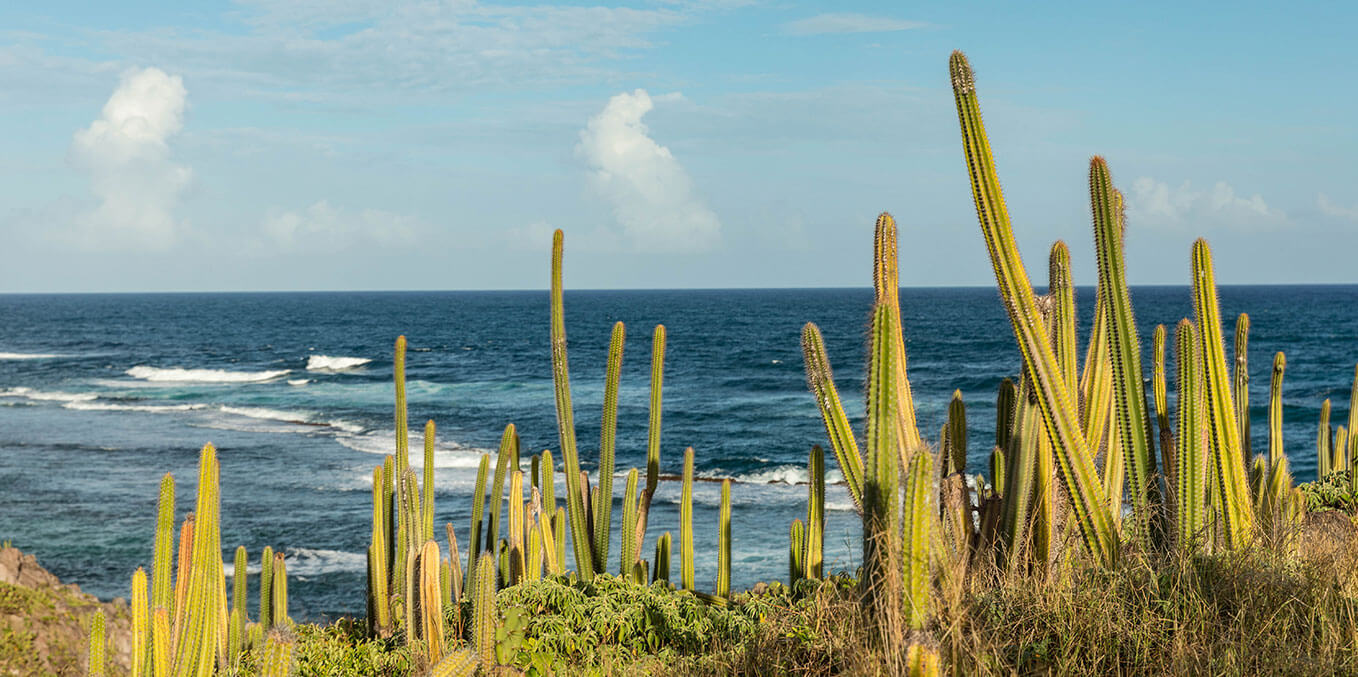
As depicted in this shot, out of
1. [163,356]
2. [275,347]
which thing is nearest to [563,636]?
[163,356]

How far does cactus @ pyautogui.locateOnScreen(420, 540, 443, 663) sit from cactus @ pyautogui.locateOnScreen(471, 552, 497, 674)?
0.25 m

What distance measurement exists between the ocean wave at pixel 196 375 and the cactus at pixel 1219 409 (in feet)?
138

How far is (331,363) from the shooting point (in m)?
50.4

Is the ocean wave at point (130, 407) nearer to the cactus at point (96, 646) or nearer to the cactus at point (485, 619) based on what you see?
the cactus at point (96, 646)

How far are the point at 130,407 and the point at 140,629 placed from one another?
31.3m

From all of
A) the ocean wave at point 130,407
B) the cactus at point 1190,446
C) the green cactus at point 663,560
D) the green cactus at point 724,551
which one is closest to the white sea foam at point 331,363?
the ocean wave at point 130,407

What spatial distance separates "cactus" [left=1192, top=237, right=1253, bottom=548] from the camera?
4867 millimetres

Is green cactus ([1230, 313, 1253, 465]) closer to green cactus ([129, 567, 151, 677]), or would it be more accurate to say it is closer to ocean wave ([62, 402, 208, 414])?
green cactus ([129, 567, 151, 677])

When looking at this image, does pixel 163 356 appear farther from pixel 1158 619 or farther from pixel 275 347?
pixel 1158 619

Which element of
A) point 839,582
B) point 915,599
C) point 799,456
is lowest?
point 799,456

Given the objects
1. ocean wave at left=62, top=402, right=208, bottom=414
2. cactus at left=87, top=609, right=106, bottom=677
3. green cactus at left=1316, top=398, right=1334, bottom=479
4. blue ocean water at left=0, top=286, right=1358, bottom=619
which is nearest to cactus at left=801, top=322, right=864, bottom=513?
blue ocean water at left=0, top=286, right=1358, bottom=619

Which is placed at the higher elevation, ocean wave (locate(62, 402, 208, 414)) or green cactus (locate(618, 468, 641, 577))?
green cactus (locate(618, 468, 641, 577))

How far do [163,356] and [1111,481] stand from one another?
57.3m

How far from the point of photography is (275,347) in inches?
2432
